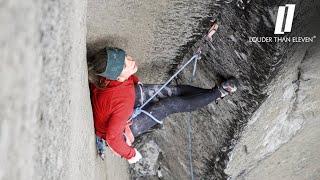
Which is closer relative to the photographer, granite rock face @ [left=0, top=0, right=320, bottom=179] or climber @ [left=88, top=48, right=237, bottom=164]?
granite rock face @ [left=0, top=0, right=320, bottom=179]

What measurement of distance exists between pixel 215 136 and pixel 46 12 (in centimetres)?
185

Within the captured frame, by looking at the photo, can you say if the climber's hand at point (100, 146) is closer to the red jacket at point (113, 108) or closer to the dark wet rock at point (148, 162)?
the red jacket at point (113, 108)

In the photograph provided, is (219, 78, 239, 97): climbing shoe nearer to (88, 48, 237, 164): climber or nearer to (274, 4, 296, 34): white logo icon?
(88, 48, 237, 164): climber

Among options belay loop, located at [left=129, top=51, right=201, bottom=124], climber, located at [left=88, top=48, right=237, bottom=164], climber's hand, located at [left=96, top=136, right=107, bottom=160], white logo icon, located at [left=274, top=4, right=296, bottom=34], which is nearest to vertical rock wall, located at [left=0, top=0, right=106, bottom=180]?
climber, located at [left=88, top=48, right=237, bottom=164]

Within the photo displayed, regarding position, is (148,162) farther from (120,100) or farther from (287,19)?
(287,19)

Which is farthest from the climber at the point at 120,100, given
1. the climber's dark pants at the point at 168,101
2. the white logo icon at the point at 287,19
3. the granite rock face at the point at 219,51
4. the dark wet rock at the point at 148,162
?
the dark wet rock at the point at 148,162

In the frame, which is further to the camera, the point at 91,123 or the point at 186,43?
the point at 186,43

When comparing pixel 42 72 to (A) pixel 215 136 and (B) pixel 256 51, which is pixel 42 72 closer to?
(B) pixel 256 51

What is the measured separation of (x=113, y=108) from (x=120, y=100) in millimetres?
43

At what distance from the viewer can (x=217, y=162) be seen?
2.82 metres

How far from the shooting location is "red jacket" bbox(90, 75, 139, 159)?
6.03 feet

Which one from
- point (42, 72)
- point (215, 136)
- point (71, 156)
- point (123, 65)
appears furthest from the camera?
point (215, 136)

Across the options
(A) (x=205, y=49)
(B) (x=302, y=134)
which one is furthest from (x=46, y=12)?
(B) (x=302, y=134)

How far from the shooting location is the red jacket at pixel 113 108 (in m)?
1.84
